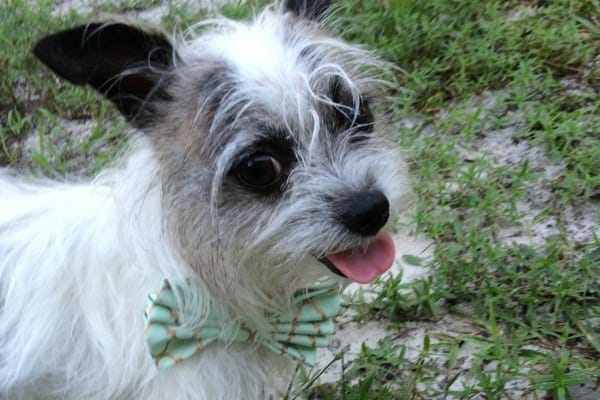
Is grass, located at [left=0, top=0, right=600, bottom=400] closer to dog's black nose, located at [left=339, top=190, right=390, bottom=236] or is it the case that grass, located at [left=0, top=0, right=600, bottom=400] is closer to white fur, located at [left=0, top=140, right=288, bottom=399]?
white fur, located at [left=0, top=140, right=288, bottom=399]

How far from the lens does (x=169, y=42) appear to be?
2332mm

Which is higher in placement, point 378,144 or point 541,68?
point 378,144

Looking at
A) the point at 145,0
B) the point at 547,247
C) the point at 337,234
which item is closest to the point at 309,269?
the point at 337,234

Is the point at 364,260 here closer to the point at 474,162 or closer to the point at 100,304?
the point at 100,304

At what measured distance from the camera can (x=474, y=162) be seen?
12.5 ft

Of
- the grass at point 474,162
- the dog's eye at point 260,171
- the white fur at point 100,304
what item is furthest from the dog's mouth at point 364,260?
the grass at point 474,162

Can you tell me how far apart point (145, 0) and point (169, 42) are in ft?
11.3

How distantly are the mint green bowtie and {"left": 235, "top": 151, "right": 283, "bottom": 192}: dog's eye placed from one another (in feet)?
1.42

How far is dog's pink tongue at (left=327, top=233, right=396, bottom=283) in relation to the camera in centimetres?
222

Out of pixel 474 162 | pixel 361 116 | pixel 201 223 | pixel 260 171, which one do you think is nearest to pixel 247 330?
pixel 201 223

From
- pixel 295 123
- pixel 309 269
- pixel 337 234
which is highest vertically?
pixel 295 123

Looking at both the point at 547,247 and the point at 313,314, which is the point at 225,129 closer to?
the point at 313,314

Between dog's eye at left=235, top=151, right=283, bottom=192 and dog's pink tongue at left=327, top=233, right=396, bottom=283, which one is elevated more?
dog's eye at left=235, top=151, right=283, bottom=192

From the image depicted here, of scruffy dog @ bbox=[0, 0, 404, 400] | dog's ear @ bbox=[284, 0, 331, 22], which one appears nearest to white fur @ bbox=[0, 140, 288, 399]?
scruffy dog @ bbox=[0, 0, 404, 400]
